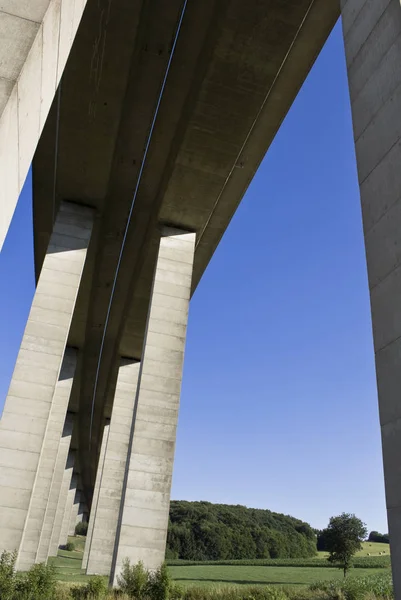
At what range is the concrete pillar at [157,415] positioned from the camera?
14.4 metres

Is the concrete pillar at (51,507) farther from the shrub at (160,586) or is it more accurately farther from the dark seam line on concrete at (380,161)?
the dark seam line on concrete at (380,161)

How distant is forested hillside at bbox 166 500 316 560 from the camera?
78.0 m

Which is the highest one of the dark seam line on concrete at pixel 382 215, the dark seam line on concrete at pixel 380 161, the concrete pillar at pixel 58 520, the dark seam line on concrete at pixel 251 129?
the dark seam line on concrete at pixel 251 129

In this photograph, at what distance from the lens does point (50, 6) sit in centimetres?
447

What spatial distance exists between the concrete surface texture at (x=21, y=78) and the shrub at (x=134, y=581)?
37.4ft

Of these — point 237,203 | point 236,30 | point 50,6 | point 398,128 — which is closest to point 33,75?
point 50,6

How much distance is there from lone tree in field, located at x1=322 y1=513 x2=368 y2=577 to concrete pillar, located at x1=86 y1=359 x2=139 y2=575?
15.8 metres

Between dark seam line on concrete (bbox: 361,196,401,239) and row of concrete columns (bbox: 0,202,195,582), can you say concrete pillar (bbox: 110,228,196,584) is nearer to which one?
row of concrete columns (bbox: 0,202,195,582)

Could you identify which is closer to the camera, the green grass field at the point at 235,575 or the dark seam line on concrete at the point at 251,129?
A: the dark seam line on concrete at the point at 251,129

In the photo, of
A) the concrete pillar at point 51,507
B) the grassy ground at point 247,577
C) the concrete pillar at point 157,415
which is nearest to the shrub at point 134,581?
the concrete pillar at point 157,415

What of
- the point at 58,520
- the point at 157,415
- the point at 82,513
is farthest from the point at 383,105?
the point at 82,513

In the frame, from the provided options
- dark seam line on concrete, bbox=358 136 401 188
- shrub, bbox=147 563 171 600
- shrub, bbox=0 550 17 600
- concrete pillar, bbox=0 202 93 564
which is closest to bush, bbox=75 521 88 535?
concrete pillar, bbox=0 202 93 564

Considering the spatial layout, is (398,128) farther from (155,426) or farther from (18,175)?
(155,426)

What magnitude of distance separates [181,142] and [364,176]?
10.8 meters
